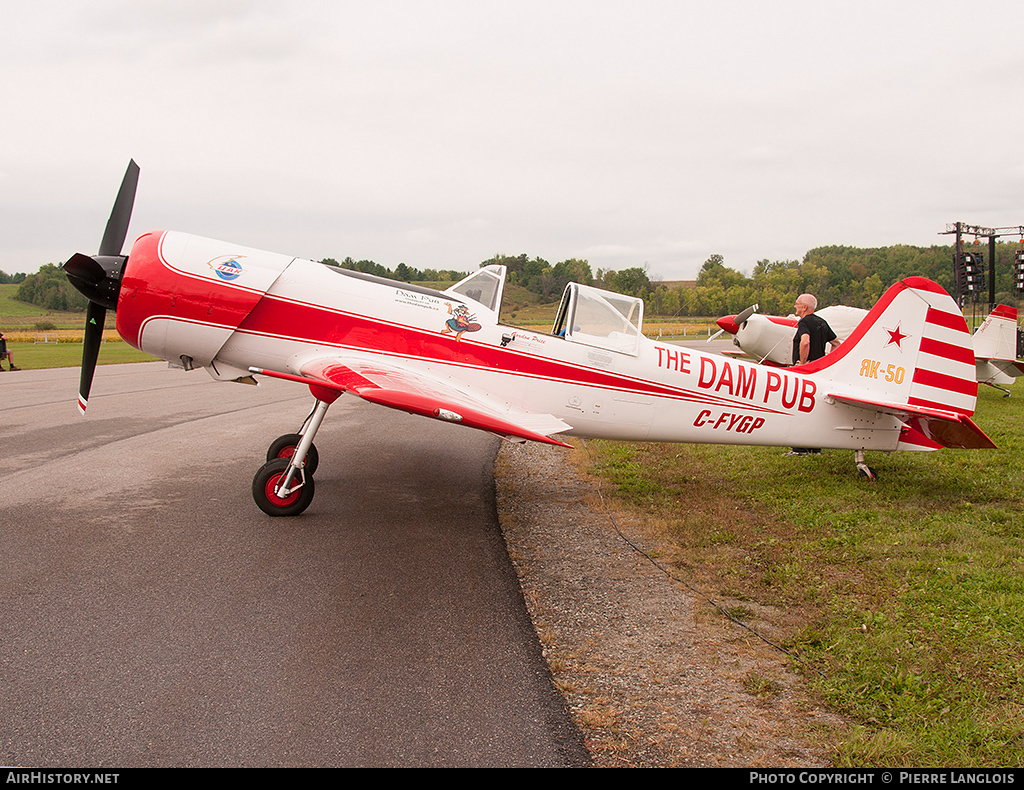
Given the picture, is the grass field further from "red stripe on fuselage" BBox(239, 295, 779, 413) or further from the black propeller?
the black propeller

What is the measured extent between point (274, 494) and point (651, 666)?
4.01m

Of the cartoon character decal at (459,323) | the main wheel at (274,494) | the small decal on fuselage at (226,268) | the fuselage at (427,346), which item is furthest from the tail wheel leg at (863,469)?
the small decal on fuselage at (226,268)

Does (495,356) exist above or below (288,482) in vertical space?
above

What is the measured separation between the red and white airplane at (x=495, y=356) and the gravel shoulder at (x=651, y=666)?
145 centimetres

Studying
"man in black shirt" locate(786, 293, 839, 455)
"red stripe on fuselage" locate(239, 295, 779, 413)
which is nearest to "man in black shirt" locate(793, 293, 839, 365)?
"man in black shirt" locate(786, 293, 839, 455)

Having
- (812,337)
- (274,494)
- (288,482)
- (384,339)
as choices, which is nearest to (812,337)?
(812,337)

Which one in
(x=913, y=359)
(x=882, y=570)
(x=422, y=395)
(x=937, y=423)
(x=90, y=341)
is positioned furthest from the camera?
(x=913, y=359)

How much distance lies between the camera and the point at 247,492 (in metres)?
7.05

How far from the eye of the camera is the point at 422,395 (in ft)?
18.2

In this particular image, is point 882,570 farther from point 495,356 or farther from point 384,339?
point 384,339

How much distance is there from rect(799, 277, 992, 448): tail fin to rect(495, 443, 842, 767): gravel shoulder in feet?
12.7

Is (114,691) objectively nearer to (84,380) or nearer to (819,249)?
(84,380)

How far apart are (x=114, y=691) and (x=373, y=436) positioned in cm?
769

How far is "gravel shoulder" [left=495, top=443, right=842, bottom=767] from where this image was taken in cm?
287
